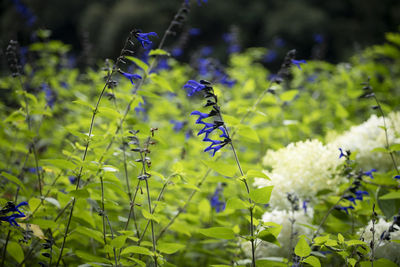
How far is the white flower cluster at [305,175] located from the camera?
216 centimetres

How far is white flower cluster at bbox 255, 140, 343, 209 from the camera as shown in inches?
84.9

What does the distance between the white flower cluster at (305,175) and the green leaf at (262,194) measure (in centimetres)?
66

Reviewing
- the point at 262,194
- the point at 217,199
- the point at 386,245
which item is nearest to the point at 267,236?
the point at 262,194

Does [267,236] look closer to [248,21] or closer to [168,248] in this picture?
[168,248]

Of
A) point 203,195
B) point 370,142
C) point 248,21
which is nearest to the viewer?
point 370,142

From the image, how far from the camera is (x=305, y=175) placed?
2.14 m

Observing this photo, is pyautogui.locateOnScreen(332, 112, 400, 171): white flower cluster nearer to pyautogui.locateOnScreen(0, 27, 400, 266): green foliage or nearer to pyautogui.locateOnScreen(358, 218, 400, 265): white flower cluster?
pyautogui.locateOnScreen(0, 27, 400, 266): green foliage

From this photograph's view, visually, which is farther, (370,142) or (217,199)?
(217,199)

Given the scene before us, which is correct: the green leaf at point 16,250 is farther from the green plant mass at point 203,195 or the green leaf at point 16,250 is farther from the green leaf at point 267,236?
the green leaf at point 267,236

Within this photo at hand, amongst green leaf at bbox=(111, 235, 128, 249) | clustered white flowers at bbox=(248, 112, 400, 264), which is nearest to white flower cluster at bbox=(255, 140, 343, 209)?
clustered white flowers at bbox=(248, 112, 400, 264)

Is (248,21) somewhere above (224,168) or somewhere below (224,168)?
below

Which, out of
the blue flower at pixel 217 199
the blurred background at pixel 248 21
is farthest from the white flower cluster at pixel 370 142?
the blurred background at pixel 248 21

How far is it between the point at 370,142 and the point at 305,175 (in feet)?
2.09

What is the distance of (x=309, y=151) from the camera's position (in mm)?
2215
